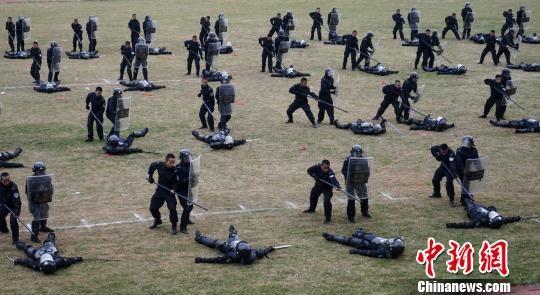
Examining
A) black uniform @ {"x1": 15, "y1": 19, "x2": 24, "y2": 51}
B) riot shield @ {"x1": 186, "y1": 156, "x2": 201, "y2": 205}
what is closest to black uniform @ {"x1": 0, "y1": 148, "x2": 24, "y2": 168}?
riot shield @ {"x1": 186, "y1": 156, "x2": 201, "y2": 205}

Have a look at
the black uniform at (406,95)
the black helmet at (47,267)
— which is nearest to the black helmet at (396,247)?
the black helmet at (47,267)

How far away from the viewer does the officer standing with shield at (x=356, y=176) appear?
876 inches

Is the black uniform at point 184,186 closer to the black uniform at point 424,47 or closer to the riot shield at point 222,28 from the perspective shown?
the black uniform at point 424,47

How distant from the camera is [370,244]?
66.0ft

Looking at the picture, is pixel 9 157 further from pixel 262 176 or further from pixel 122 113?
pixel 262 176

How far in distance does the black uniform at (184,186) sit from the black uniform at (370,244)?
3280 mm

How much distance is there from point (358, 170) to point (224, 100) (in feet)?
32.9

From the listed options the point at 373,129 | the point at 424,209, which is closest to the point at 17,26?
the point at 373,129

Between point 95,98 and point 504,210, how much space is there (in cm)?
1367

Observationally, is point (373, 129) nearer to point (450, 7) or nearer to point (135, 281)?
point (135, 281)

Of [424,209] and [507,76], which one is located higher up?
[507,76]

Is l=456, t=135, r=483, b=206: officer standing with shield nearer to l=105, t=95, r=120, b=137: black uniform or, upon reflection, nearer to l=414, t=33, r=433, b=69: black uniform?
l=105, t=95, r=120, b=137: black uniform

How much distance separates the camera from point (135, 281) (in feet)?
60.5

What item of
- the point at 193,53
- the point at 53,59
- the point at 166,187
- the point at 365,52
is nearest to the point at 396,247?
the point at 166,187
